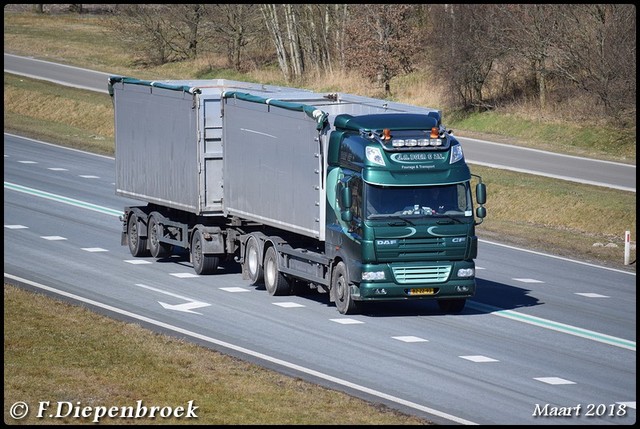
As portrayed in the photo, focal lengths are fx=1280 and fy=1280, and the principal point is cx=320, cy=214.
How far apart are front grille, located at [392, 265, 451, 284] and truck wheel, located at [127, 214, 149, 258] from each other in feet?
27.7

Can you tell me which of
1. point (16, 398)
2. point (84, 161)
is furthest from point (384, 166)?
point (84, 161)

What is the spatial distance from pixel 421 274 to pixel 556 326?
8.12 ft

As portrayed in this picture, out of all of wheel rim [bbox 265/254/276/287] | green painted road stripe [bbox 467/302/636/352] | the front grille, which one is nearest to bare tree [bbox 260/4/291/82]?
wheel rim [bbox 265/254/276/287]

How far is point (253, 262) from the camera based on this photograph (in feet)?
81.9

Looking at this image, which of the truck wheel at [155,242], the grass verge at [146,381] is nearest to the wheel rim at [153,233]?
the truck wheel at [155,242]

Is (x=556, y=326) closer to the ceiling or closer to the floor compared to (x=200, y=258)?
closer to the floor

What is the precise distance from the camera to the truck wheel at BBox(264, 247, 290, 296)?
23.9 m

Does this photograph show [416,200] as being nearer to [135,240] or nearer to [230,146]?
[230,146]

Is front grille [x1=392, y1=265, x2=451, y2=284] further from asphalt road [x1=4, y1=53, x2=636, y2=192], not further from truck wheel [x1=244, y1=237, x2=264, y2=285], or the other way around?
asphalt road [x1=4, y1=53, x2=636, y2=192]

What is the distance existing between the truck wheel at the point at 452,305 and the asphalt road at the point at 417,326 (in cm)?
19

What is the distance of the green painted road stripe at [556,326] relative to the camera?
67.5 feet

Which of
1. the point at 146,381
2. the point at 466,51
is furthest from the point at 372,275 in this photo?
the point at 466,51

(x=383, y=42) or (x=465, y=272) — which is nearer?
(x=465, y=272)

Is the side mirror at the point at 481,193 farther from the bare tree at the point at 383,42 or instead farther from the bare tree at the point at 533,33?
the bare tree at the point at 383,42
